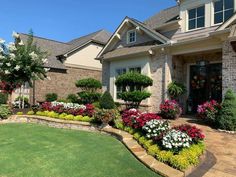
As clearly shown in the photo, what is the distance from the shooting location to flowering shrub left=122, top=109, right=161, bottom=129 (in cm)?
797

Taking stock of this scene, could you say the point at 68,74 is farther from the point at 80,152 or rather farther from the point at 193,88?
the point at 80,152

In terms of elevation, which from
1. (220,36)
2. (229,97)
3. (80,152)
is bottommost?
(80,152)

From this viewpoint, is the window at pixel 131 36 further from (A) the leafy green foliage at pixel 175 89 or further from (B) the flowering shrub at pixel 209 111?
(B) the flowering shrub at pixel 209 111

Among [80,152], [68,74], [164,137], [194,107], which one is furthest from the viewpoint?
[68,74]

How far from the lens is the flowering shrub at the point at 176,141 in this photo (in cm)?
575

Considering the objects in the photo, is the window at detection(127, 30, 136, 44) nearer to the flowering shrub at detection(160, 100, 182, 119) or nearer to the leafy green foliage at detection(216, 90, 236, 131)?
the flowering shrub at detection(160, 100, 182, 119)

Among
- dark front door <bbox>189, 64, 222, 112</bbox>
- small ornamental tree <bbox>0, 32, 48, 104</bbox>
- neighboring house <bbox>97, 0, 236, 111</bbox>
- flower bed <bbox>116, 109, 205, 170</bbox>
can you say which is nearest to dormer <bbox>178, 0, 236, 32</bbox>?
neighboring house <bbox>97, 0, 236, 111</bbox>

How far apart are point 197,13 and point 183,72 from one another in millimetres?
3412

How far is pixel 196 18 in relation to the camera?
13.4 meters

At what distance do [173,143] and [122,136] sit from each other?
259cm

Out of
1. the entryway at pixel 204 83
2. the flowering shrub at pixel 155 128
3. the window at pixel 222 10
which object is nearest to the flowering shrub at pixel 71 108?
the flowering shrub at pixel 155 128

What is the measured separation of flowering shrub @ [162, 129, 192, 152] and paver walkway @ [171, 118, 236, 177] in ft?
2.62

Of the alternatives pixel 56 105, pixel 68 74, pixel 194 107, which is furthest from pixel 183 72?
pixel 68 74

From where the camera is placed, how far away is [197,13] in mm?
13406
